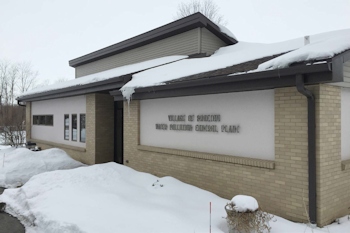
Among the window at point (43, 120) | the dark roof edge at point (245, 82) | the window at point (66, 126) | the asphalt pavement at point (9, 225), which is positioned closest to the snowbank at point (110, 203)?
the asphalt pavement at point (9, 225)

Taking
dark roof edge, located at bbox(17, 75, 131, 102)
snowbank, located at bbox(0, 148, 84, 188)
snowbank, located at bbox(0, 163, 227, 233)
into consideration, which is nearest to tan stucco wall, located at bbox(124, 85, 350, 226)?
snowbank, located at bbox(0, 163, 227, 233)

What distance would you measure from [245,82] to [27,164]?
10.2 metres

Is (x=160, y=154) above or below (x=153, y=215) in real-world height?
above

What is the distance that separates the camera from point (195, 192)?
291 inches

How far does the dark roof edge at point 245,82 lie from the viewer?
5.11m

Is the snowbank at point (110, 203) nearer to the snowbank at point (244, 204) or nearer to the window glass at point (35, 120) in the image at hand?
the snowbank at point (244, 204)

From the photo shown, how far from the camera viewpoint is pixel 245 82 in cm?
632

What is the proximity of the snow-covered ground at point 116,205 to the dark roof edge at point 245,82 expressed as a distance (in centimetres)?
255

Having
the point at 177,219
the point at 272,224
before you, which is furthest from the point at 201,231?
the point at 272,224

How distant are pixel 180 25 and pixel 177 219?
377 inches

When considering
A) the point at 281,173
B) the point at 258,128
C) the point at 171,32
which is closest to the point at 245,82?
the point at 258,128

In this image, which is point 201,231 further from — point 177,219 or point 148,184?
point 148,184

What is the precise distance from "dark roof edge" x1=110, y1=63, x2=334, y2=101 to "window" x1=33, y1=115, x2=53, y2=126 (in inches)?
410

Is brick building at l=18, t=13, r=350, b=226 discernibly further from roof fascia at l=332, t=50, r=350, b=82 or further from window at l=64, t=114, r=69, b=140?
window at l=64, t=114, r=69, b=140
